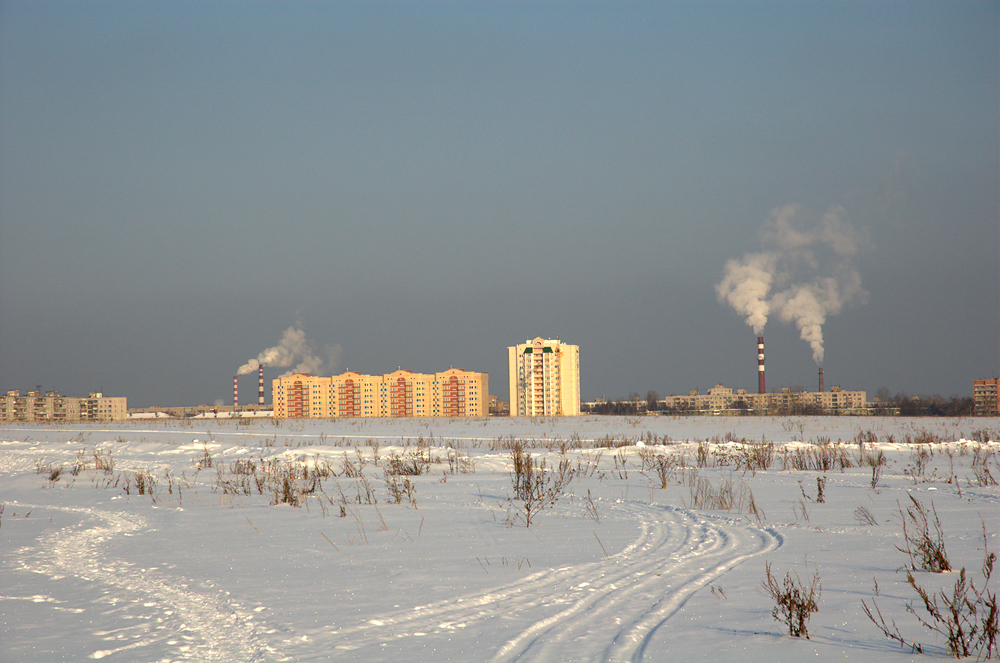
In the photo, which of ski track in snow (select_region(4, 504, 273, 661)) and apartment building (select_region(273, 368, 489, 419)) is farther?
apartment building (select_region(273, 368, 489, 419))

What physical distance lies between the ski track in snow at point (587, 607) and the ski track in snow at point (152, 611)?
0.46m

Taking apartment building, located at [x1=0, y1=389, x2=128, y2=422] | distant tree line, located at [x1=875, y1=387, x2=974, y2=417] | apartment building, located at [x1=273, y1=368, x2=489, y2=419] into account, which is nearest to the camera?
distant tree line, located at [x1=875, y1=387, x2=974, y2=417]

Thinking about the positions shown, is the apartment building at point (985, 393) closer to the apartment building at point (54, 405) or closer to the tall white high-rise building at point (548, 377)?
the tall white high-rise building at point (548, 377)

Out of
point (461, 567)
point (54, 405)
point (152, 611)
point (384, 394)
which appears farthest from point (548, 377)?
point (152, 611)

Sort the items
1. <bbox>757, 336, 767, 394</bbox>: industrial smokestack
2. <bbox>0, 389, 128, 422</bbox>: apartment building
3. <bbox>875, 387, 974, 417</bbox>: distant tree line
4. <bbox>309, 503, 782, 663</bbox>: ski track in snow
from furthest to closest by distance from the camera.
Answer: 1. <bbox>0, 389, 128, 422</bbox>: apartment building
2. <bbox>757, 336, 767, 394</bbox>: industrial smokestack
3. <bbox>875, 387, 974, 417</bbox>: distant tree line
4. <bbox>309, 503, 782, 663</bbox>: ski track in snow

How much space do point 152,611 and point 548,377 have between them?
310 feet

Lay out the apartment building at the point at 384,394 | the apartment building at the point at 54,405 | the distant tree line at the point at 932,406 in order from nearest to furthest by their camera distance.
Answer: the distant tree line at the point at 932,406 < the apartment building at the point at 54,405 < the apartment building at the point at 384,394

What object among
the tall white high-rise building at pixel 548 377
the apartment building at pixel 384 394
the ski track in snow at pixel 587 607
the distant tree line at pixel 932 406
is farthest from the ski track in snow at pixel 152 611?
the apartment building at pixel 384 394

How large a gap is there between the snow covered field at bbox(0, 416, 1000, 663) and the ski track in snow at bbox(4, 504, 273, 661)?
0.06ft

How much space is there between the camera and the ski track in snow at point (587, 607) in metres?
3.13

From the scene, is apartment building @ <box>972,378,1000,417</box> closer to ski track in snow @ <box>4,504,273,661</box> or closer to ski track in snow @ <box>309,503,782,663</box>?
ski track in snow @ <box>309,503,782,663</box>

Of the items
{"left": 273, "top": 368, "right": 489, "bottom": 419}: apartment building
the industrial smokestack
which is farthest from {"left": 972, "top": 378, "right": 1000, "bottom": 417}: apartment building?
{"left": 273, "top": 368, "right": 489, "bottom": 419}: apartment building

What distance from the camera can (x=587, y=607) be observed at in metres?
3.69

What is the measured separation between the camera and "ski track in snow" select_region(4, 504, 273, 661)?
318 centimetres
